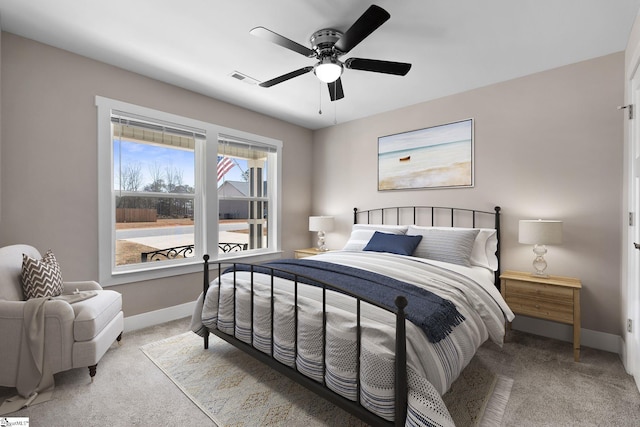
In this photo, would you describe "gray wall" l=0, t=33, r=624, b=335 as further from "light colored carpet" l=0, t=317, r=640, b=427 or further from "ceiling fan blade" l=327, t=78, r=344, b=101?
"ceiling fan blade" l=327, t=78, r=344, b=101

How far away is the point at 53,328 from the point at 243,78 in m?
2.69

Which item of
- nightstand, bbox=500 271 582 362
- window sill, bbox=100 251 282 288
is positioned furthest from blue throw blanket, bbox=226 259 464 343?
nightstand, bbox=500 271 582 362

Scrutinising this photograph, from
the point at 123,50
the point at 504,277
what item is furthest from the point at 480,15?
the point at 123,50

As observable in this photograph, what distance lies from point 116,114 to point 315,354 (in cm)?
298

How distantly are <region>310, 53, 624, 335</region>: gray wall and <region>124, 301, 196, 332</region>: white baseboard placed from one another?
320 cm

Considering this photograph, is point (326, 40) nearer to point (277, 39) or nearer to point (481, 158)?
point (277, 39)

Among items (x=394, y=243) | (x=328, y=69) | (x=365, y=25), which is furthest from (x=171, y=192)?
(x=365, y=25)

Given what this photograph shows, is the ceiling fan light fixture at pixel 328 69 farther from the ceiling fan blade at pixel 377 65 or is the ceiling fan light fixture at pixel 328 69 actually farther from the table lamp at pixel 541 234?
the table lamp at pixel 541 234

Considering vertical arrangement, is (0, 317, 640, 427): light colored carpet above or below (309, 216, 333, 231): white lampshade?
below

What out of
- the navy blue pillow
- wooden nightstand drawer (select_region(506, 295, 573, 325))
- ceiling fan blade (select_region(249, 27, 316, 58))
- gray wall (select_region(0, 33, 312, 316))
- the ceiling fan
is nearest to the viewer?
ceiling fan blade (select_region(249, 27, 316, 58))

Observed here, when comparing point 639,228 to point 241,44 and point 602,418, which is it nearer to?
point 602,418

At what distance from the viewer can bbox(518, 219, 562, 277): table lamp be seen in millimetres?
2713

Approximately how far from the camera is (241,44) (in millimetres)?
2598

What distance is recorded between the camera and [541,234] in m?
2.74
